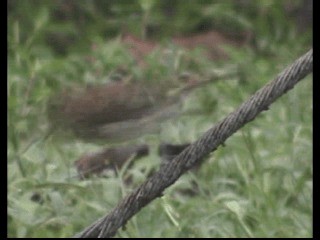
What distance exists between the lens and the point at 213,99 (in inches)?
158

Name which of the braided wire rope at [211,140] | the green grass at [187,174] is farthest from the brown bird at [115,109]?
the braided wire rope at [211,140]

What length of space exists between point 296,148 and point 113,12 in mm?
2124

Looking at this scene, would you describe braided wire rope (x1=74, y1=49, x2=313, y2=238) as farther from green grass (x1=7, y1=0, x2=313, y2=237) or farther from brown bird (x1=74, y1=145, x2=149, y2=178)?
brown bird (x1=74, y1=145, x2=149, y2=178)

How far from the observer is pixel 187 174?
10.3 feet

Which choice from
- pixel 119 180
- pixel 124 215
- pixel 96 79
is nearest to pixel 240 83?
pixel 96 79

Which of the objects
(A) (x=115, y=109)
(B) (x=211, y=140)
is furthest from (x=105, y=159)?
(B) (x=211, y=140)

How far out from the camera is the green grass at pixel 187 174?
2.87m

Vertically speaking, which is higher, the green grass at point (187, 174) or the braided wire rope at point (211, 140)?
the braided wire rope at point (211, 140)

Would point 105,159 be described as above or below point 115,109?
below

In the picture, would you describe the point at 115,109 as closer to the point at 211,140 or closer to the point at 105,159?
the point at 105,159

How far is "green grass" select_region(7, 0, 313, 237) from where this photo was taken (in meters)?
2.87

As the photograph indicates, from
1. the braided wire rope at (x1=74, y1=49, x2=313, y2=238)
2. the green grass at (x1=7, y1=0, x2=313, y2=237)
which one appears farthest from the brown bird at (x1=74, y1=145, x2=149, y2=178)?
the braided wire rope at (x1=74, y1=49, x2=313, y2=238)

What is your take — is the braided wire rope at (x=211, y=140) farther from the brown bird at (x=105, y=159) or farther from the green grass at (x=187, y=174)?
the brown bird at (x=105, y=159)

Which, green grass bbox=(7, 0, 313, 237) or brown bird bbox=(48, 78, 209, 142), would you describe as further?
brown bird bbox=(48, 78, 209, 142)
